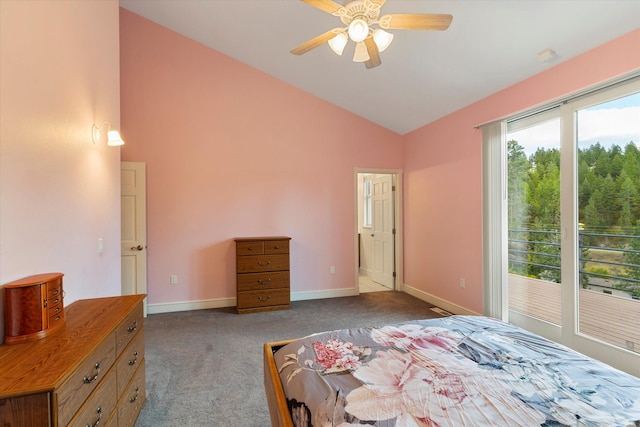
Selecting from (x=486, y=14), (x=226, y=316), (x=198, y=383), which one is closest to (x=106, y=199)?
(x=198, y=383)


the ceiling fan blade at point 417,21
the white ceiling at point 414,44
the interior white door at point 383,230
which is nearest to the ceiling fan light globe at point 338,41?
the ceiling fan blade at point 417,21

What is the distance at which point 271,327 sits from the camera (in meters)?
3.54

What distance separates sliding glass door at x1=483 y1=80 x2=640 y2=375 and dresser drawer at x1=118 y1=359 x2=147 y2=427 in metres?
3.51

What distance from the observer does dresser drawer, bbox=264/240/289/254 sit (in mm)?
4137

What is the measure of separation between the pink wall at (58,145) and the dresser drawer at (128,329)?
46 centimetres

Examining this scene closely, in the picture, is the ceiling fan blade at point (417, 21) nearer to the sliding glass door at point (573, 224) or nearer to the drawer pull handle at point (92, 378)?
the sliding glass door at point (573, 224)

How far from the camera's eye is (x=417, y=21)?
1.85 meters

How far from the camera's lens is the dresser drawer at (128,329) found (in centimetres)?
164

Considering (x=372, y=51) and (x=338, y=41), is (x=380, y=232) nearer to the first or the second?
(x=372, y=51)

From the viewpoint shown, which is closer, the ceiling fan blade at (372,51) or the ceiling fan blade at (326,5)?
the ceiling fan blade at (326,5)

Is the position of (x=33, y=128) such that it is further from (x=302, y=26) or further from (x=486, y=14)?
(x=486, y=14)

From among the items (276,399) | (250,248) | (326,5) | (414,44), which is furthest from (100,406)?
(414,44)

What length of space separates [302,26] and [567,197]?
3.20 metres

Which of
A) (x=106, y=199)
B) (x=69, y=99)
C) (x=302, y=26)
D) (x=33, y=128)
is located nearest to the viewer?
(x=33, y=128)
